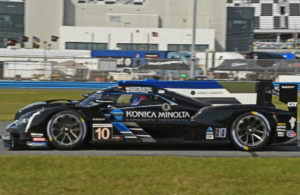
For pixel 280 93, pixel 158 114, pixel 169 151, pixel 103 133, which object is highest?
pixel 280 93

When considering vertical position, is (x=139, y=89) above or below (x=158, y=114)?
above

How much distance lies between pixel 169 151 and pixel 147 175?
1907 mm

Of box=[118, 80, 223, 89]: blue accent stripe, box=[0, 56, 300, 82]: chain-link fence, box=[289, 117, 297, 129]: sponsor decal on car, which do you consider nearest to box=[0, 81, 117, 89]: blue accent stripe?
box=[0, 56, 300, 82]: chain-link fence

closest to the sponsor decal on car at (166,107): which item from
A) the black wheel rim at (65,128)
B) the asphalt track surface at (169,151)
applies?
the asphalt track surface at (169,151)

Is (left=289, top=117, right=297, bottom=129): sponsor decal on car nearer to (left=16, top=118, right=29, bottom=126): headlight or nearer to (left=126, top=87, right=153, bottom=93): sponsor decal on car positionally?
(left=126, top=87, right=153, bottom=93): sponsor decal on car

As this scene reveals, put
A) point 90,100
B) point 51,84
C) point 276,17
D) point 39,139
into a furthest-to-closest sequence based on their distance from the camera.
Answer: point 276,17 < point 51,84 < point 90,100 < point 39,139

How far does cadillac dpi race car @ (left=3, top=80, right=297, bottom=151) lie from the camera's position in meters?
6.51

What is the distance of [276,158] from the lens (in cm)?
595

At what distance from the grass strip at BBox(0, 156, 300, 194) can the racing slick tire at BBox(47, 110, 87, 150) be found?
2.66 ft

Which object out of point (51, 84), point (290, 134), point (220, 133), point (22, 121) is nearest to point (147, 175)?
point (220, 133)

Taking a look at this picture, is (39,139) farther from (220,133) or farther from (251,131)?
(251,131)

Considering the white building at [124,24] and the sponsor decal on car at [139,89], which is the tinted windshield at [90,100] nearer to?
the sponsor decal on car at [139,89]

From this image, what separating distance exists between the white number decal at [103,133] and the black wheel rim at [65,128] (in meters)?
0.26

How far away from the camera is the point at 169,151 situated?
22.0ft
